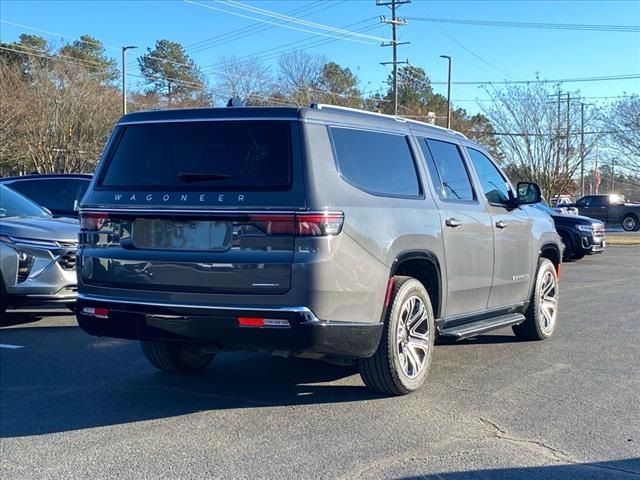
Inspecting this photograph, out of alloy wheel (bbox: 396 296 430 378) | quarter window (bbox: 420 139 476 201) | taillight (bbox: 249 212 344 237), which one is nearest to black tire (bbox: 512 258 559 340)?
quarter window (bbox: 420 139 476 201)

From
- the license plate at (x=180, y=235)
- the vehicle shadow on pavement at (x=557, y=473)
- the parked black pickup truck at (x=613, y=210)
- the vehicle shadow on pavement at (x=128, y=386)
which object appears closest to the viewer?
the vehicle shadow on pavement at (x=557, y=473)

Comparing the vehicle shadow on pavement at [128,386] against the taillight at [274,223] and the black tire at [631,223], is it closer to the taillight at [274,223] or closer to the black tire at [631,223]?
the taillight at [274,223]

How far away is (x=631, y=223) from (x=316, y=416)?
3603cm

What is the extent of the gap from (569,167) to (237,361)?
30359mm

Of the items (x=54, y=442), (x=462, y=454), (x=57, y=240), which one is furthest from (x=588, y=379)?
(x=57, y=240)

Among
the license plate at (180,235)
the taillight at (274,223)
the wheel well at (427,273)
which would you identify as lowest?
the wheel well at (427,273)

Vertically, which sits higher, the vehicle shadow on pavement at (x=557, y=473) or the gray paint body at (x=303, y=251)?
the gray paint body at (x=303, y=251)

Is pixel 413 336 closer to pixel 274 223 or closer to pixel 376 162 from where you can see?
pixel 376 162

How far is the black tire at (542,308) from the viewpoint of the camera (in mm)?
7805

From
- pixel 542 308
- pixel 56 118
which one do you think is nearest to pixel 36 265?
pixel 542 308

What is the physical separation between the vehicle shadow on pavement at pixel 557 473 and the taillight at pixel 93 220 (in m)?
2.65

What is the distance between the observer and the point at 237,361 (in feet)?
23.3

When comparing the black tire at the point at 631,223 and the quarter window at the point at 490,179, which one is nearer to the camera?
the quarter window at the point at 490,179

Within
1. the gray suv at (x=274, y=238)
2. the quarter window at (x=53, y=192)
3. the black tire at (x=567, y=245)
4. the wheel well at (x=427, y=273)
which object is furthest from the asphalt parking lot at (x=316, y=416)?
the black tire at (x=567, y=245)
